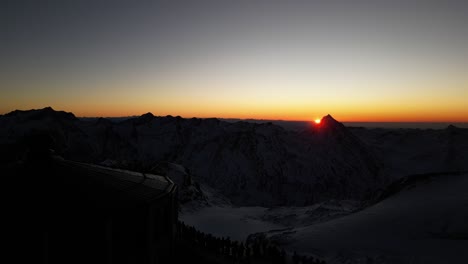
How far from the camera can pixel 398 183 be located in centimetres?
3678

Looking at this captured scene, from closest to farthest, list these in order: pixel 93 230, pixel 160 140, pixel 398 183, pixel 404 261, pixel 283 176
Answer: pixel 93 230, pixel 404 261, pixel 398 183, pixel 283 176, pixel 160 140

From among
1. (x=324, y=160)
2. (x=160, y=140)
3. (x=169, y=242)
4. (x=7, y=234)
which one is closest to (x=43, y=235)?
(x=7, y=234)

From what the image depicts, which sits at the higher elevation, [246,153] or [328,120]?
[328,120]

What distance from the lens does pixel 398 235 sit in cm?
2222

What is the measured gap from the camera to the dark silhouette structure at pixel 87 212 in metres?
10.1

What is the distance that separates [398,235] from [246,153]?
138m

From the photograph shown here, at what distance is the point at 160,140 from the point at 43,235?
18836 centimetres

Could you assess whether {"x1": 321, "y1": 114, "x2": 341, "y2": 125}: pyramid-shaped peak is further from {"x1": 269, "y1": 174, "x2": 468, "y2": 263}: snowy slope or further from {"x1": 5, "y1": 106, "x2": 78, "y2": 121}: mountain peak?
{"x1": 269, "y1": 174, "x2": 468, "y2": 263}: snowy slope

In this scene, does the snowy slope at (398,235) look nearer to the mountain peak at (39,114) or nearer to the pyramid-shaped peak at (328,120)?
the pyramid-shaped peak at (328,120)

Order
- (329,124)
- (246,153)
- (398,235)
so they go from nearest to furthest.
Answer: (398,235) < (246,153) < (329,124)

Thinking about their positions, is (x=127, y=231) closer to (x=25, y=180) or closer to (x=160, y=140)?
(x=25, y=180)

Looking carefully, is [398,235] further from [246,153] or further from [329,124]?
[329,124]

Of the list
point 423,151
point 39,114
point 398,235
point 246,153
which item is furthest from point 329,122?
point 398,235

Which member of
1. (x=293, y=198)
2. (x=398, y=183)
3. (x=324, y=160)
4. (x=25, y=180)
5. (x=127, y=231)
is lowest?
(x=293, y=198)
